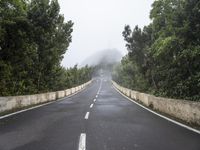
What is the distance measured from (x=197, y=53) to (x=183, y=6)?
163 inches

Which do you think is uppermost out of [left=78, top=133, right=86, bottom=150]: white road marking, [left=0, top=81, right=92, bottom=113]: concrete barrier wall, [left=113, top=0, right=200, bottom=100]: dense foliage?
[left=113, top=0, right=200, bottom=100]: dense foliage

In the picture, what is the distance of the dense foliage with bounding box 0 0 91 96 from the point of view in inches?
808

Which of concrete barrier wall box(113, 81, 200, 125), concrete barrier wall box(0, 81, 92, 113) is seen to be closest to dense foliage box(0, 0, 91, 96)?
concrete barrier wall box(0, 81, 92, 113)

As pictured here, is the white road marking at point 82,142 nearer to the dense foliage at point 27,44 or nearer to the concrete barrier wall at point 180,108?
the concrete barrier wall at point 180,108

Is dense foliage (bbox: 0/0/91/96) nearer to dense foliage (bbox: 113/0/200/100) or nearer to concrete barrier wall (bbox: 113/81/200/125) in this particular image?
dense foliage (bbox: 113/0/200/100)

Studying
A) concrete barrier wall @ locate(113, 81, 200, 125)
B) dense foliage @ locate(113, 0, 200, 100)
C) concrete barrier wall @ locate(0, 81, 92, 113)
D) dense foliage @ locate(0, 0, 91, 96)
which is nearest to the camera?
concrete barrier wall @ locate(113, 81, 200, 125)

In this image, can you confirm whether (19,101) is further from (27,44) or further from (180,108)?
(180,108)

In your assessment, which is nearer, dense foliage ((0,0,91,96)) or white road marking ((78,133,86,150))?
white road marking ((78,133,86,150))

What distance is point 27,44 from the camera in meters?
22.7

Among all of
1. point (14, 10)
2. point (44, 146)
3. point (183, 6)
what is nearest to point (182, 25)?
point (183, 6)

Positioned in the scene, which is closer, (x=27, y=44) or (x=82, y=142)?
(x=82, y=142)

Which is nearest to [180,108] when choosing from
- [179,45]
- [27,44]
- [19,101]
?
[179,45]

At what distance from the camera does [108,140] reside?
760 cm

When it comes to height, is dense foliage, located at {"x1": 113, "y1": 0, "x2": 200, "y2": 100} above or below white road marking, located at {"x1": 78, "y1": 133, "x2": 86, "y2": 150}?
above
